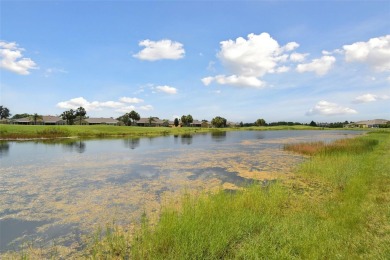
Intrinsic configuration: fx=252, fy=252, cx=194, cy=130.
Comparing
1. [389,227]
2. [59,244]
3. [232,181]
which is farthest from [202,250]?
[232,181]

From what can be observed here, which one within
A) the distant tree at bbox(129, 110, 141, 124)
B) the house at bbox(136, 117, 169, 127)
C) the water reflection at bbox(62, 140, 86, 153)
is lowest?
the water reflection at bbox(62, 140, 86, 153)

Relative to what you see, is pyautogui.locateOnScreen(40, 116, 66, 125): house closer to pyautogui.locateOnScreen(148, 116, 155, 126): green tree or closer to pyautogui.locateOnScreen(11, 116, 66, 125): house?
pyautogui.locateOnScreen(11, 116, 66, 125): house

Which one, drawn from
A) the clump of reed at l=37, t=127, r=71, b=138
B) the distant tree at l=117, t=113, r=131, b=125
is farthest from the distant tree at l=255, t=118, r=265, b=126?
the clump of reed at l=37, t=127, r=71, b=138

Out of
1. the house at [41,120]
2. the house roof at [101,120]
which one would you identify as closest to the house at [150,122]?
the house roof at [101,120]

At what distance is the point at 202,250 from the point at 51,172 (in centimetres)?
1862

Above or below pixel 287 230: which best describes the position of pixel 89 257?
below

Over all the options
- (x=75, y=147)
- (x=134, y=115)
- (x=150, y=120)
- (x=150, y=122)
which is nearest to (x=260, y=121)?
(x=150, y=122)

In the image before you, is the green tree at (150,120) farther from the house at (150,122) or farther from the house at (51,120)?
the house at (51,120)

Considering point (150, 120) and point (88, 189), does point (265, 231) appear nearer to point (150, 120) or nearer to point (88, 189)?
point (88, 189)

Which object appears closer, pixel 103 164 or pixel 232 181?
pixel 232 181

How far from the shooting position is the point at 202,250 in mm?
6582

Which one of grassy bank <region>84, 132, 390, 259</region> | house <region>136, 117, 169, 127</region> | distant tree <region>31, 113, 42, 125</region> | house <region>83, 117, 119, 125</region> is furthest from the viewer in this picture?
house <region>136, 117, 169, 127</region>

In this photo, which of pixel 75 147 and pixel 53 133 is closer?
pixel 75 147

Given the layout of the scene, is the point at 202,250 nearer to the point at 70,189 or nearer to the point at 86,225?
the point at 86,225
